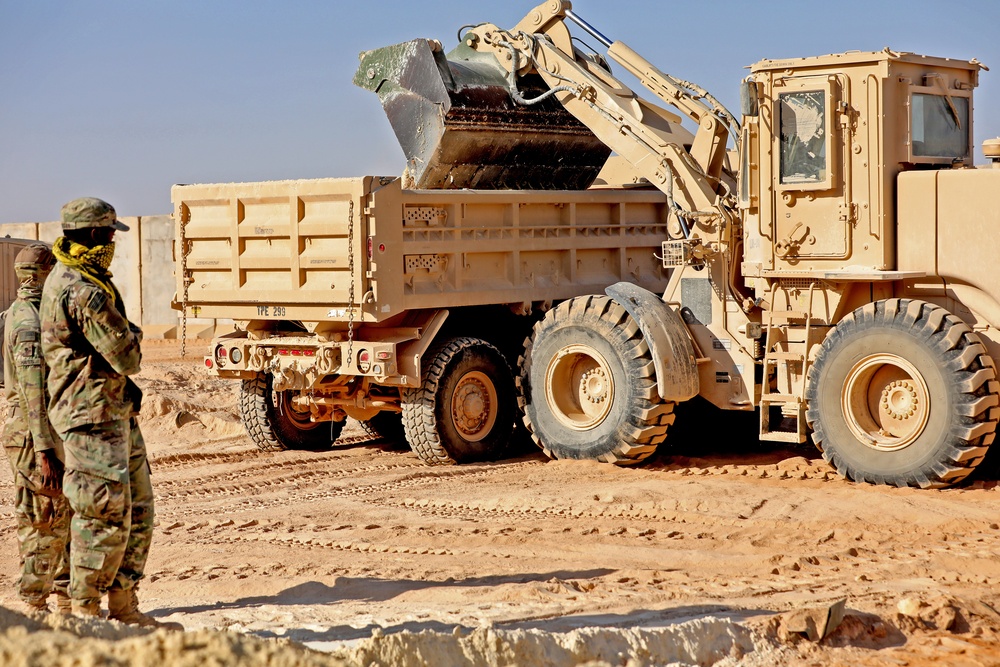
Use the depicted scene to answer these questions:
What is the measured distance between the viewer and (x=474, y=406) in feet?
36.8

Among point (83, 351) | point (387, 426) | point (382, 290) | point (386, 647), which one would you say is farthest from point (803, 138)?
point (386, 647)

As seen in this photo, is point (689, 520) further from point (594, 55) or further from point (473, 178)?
point (594, 55)

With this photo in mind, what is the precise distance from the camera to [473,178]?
12070mm

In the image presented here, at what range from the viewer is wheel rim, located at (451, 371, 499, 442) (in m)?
11.1

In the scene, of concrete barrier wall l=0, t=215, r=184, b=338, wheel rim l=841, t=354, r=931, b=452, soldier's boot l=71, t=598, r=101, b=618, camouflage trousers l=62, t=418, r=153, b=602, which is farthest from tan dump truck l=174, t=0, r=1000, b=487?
concrete barrier wall l=0, t=215, r=184, b=338

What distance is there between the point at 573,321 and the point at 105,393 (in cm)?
541

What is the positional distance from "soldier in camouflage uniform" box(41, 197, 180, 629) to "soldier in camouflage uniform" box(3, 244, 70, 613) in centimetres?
28

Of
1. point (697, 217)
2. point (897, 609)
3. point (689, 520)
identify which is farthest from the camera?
point (697, 217)

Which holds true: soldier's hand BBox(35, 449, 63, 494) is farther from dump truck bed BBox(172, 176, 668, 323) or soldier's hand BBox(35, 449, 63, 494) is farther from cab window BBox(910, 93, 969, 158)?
cab window BBox(910, 93, 969, 158)

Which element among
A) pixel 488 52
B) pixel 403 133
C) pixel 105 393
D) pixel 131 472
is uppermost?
pixel 488 52

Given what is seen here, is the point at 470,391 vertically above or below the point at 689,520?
above

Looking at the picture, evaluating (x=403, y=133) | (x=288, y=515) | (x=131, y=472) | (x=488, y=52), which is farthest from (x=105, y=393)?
(x=488, y=52)

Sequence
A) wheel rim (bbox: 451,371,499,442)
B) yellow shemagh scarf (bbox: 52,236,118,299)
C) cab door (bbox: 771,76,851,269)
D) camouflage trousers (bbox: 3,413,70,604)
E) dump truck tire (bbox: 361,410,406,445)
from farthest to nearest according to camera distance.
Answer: dump truck tire (bbox: 361,410,406,445)
wheel rim (bbox: 451,371,499,442)
cab door (bbox: 771,76,851,269)
camouflage trousers (bbox: 3,413,70,604)
yellow shemagh scarf (bbox: 52,236,118,299)

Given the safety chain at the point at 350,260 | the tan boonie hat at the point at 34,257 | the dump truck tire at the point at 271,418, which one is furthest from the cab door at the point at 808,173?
the tan boonie hat at the point at 34,257
